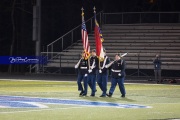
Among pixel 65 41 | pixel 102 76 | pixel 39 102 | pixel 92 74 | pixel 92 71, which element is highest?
pixel 65 41

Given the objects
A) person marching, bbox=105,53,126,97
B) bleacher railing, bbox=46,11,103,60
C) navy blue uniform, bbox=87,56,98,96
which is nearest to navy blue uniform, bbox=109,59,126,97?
person marching, bbox=105,53,126,97

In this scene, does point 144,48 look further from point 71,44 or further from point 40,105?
point 40,105

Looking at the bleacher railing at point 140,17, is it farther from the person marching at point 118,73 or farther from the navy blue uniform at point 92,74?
the navy blue uniform at point 92,74

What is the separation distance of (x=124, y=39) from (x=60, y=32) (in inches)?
259

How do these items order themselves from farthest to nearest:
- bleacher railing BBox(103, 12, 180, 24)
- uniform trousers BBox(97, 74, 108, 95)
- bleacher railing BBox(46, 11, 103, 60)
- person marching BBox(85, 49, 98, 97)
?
bleacher railing BBox(46, 11, 103, 60) → bleacher railing BBox(103, 12, 180, 24) → uniform trousers BBox(97, 74, 108, 95) → person marching BBox(85, 49, 98, 97)

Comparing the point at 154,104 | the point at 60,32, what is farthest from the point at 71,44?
the point at 154,104

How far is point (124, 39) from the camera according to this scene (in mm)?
51250

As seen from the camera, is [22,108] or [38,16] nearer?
[22,108]

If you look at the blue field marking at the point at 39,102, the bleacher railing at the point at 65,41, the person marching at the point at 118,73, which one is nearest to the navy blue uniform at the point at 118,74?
the person marching at the point at 118,73

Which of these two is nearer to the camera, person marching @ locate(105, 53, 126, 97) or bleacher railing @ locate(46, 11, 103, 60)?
person marching @ locate(105, 53, 126, 97)

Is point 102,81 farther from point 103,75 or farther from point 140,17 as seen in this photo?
point 140,17

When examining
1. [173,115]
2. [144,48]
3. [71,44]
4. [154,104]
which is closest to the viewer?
[173,115]

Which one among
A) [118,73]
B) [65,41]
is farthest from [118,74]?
[65,41]

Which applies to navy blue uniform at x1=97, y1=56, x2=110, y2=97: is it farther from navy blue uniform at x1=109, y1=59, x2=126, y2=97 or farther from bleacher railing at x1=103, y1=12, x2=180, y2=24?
bleacher railing at x1=103, y1=12, x2=180, y2=24
